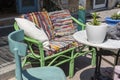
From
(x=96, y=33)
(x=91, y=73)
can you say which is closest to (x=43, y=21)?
(x=91, y=73)

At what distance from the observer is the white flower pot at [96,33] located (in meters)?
2.47

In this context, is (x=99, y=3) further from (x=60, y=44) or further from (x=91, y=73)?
(x=60, y=44)

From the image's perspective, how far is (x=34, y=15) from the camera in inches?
141

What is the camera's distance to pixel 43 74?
2285 mm

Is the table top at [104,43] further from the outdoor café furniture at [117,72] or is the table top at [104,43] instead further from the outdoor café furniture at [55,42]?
the outdoor café furniture at [55,42]

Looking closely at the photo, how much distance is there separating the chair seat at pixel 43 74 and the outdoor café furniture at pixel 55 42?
634 mm

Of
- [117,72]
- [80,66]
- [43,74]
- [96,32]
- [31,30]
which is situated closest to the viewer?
[43,74]

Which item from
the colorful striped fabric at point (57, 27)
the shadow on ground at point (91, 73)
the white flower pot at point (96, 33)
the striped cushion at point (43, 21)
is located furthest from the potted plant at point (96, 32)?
the striped cushion at point (43, 21)

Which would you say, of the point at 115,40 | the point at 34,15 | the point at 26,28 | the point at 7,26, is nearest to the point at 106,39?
the point at 115,40

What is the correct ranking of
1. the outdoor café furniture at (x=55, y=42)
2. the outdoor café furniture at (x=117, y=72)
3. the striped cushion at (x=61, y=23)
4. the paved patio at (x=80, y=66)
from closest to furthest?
1. the outdoor café furniture at (x=117, y=72)
2. the outdoor café furniture at (x=55, y=42)
3. the paved patio at (x=80, y=66)
4. the striped cushion at (x=61, y=23)

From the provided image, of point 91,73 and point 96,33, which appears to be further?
point 91,73

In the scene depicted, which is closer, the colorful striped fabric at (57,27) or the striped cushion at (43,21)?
the colorful striped fabric at (57,27)

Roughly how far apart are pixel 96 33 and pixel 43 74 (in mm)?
684

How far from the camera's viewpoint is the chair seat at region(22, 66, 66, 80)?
2.21 meters
